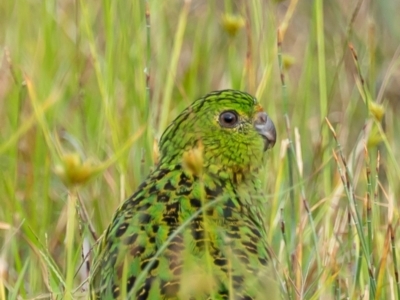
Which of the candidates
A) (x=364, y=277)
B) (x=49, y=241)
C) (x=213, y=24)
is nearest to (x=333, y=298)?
(x=364, y=277)

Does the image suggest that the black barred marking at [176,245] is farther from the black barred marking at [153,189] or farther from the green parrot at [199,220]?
the black barred marking at [153,189]

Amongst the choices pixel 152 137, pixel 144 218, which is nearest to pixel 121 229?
pixel 144 218

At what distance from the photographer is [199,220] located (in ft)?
8.96

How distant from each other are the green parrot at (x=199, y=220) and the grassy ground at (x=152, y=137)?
0.15 metres

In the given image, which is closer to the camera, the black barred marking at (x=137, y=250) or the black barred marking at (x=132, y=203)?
the black barred marking at (x=137, y=250)

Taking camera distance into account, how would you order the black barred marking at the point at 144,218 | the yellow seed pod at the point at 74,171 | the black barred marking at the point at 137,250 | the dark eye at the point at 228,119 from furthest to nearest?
the dark eye at the point at 228,119
the black barred marking at the point at 144,218
the black barred marking at the point at 137,250
the yellow seed pod at the point at 74,171

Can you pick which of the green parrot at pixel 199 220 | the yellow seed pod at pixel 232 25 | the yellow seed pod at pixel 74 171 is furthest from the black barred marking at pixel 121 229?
the yellow seed pod at pixel 232 25

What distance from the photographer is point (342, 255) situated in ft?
11.5

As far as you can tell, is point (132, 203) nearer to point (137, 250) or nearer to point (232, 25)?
point (137, 250)

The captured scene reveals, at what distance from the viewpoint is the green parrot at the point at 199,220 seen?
2516 mm

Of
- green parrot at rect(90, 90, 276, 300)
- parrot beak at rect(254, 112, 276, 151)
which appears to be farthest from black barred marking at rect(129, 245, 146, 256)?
parrot beak at rect(254, 112, 276, 151)

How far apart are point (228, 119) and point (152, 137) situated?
0.51 meters

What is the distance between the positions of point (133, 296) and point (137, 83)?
5.15 ft

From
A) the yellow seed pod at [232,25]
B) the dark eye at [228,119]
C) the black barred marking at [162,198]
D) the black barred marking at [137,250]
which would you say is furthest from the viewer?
the yellow seed pod at [232,25]
